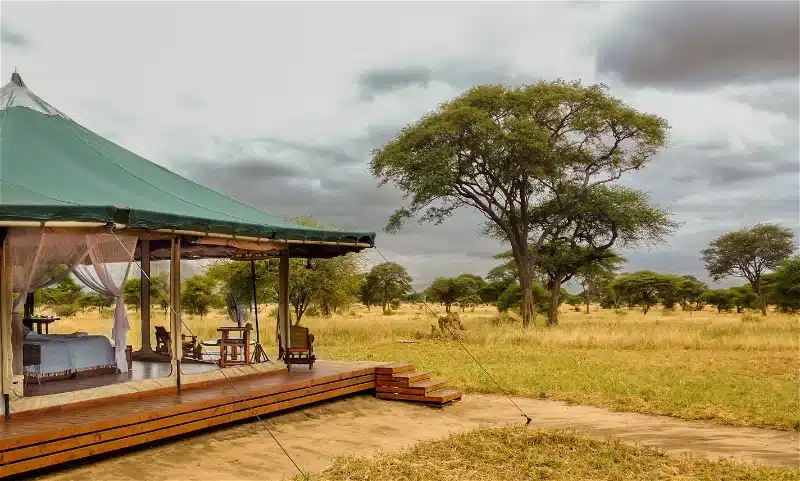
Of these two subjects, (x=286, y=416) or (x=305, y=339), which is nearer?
(x=286, y=416)

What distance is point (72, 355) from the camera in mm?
8383

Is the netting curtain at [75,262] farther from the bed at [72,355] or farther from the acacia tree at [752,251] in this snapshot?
the acacia tree at [752,251]

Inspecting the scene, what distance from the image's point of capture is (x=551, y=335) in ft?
59.3

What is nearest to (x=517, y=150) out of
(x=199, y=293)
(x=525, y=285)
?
(x=525, y=285)

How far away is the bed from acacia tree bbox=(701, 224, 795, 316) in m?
39.2

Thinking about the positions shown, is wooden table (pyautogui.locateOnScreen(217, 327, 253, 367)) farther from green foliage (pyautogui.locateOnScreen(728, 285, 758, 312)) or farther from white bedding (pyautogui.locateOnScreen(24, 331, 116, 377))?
green foliage (pyautogui.locateOnScreen(728, 285, 758, 312))

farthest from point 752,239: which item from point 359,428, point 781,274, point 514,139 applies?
point 359,428

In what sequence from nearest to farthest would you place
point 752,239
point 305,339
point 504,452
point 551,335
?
point 504,452
point 305,339
point 551,335
point 752,239

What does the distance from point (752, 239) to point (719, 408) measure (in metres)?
36.9

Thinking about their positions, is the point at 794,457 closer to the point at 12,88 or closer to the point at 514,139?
the point at 12,88

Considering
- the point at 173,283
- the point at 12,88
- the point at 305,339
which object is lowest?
the point at 305,339

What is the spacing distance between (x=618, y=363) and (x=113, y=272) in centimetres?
943

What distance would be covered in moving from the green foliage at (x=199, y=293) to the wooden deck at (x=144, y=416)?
19.7m

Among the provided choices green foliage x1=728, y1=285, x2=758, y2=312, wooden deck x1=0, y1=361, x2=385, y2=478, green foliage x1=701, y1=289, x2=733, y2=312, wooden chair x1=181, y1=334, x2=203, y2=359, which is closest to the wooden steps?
wooden deck x1=0, y1=361, x2=385, y2=478
